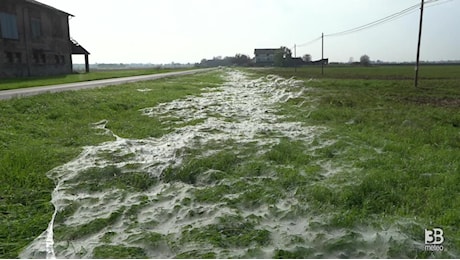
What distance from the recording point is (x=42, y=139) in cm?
888

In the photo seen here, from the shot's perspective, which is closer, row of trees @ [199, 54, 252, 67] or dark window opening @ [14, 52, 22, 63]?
dark window opening @ [14, 52, 22, 63]

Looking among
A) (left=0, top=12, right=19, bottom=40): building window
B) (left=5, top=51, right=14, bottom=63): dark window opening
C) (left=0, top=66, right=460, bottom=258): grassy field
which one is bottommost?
(left=0, top=66, right=460, bottom=258): grassy field

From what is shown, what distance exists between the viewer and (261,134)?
970 centimetres

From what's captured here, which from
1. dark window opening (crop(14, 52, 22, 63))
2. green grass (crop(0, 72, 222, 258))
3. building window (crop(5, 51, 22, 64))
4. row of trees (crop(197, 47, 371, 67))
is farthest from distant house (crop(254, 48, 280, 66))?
green grass (crop(0, 72, 222, 258))

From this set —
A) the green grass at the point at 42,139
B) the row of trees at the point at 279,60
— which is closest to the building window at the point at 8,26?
the green grass at the point at 42,139

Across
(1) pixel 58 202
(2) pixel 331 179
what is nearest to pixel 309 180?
(2) pixel 331 179

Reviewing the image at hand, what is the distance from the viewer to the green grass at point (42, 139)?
473cm

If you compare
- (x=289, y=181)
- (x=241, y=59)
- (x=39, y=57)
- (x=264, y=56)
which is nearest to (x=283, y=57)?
(x=264, y=56)

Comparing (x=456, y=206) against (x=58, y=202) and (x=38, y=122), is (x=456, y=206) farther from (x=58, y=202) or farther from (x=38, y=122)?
(x=38, y=122)

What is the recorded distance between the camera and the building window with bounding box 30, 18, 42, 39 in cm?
3734

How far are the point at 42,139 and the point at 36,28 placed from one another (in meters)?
35.6

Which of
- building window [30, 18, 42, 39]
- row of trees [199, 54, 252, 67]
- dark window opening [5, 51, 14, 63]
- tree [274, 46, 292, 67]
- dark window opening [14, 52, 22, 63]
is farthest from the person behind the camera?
row of trees [199, 54, 252, 67]

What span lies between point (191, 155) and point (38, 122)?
6.03m

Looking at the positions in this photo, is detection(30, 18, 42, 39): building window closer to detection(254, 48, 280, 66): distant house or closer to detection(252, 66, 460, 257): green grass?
detection(252, 66, 460, 257): green grass
